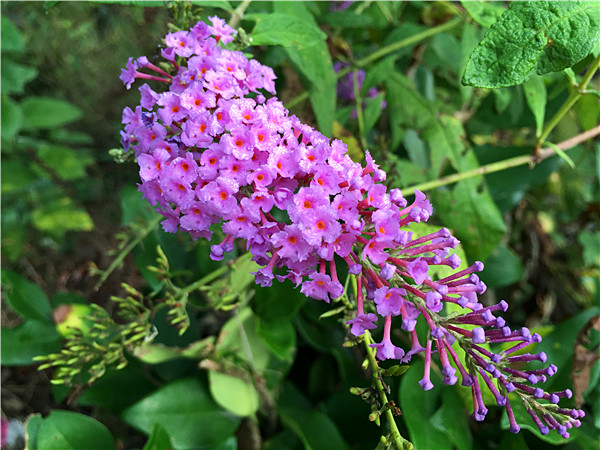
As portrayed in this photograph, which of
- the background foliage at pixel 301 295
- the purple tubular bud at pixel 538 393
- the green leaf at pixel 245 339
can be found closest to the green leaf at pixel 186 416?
the background foliage at pixel 301 295

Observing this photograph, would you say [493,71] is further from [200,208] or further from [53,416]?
[53,416]

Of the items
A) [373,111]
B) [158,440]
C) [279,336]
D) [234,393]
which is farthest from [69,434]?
[373,111]

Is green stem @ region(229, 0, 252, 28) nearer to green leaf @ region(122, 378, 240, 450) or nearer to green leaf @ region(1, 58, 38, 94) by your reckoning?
green leaf @ region(122, 378, 240, 450)

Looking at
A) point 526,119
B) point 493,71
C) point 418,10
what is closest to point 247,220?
point 493,71

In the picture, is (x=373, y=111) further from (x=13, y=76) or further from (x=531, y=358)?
(x=13, y=76)

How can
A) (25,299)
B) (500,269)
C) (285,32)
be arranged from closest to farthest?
(285,32) → (25,299) → (500,269)

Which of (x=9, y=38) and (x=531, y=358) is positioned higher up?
(x=9, y=38)
